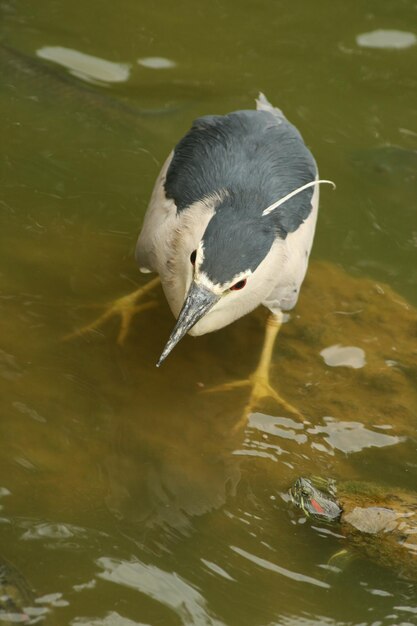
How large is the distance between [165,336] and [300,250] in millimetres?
779

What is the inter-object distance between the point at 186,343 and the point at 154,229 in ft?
1.93

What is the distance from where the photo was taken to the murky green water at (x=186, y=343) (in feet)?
11.2

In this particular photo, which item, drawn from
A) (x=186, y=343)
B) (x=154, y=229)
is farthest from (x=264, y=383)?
(x=154, y=229)

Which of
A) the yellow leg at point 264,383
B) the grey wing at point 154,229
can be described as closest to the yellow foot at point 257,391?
the yellow leg at point 264,383

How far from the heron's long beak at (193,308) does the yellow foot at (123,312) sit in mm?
647

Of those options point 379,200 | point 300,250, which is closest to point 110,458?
point 300,250

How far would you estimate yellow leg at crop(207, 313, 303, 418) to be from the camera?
173 inches

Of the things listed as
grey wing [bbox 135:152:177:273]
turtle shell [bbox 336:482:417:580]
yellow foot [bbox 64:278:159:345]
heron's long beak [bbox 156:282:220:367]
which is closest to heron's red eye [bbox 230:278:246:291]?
heron's long beak [bbox 156:282:220:367]

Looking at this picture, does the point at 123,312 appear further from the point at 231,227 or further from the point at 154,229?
the point at 231,227

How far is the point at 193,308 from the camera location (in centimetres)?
394

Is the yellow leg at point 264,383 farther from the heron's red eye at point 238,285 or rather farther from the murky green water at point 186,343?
the heron's red eye at point 238,285

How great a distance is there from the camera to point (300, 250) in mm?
4582

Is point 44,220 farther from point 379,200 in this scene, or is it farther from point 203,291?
point 379,200

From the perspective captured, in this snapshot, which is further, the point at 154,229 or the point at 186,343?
the point at 186,343
